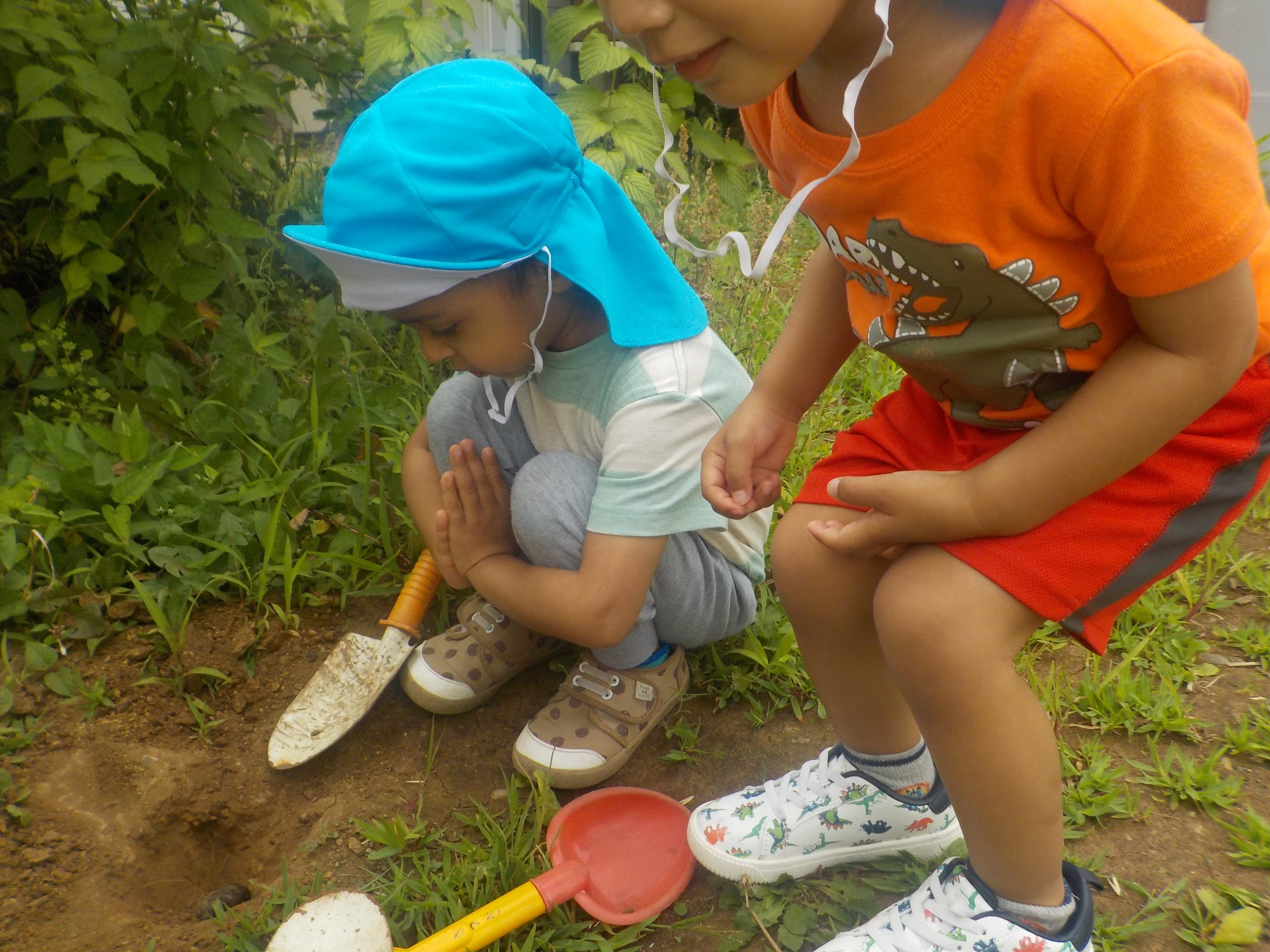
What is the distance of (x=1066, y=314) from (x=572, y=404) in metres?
0.83

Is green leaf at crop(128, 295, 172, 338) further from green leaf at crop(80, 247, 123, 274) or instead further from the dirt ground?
the dirt ground

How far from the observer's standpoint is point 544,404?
1.68 meters

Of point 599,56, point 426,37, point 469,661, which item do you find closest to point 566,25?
point 599,56

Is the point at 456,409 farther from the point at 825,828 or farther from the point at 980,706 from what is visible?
the point at 980,706

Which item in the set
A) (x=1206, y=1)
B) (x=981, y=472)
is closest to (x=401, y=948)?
(x=981, y=472)

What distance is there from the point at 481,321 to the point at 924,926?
100 centimetres

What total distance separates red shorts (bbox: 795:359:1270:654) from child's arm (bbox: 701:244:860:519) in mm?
318

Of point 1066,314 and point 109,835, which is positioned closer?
point 1066,314

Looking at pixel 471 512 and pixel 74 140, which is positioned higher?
pixel 74 140

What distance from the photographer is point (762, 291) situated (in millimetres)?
2816

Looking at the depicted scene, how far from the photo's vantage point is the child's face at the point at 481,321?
56.1 inches

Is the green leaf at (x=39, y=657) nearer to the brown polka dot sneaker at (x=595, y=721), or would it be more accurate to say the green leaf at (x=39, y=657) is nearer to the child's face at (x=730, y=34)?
the brown polka dot sneaker at (x=595, y=721)

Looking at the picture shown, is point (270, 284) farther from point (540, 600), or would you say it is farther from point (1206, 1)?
point (1206, 1)

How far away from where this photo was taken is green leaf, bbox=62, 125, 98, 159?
183cm
